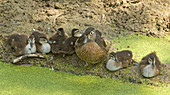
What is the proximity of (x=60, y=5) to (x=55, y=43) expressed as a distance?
1.67m

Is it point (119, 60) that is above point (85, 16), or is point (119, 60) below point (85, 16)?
below

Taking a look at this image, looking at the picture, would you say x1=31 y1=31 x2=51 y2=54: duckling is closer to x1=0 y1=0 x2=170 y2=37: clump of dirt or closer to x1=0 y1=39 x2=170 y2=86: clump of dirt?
x1=0 y1=39 x2=170 y2=86: clump of dirt

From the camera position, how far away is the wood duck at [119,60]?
433 cm

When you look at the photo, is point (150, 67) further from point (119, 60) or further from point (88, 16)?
point (88, 16)

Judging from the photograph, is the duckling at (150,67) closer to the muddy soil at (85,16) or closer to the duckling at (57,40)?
the muddy soil at (85,16)

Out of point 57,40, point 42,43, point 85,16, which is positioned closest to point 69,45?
point 57,40

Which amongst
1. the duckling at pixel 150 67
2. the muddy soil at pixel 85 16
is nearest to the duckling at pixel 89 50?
the muddy soil at pixel 85 16

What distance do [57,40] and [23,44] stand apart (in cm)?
69

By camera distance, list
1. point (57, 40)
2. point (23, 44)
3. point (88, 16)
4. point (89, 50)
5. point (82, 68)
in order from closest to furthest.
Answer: point (89, 50) → point (82, 68) → point (23, 44) → point (57, 40) → point (88, 16)

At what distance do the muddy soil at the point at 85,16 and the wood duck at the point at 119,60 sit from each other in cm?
82

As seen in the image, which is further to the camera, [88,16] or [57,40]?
[88,16]

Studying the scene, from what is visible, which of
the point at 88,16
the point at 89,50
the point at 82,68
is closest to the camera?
the point at 89,50

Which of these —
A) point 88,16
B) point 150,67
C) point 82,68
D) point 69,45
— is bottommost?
point 82,68

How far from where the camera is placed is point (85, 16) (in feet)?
19.4
